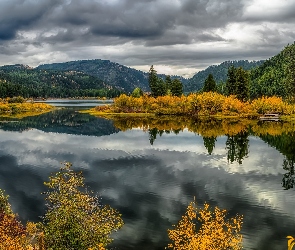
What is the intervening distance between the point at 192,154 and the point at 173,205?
39.2 metres

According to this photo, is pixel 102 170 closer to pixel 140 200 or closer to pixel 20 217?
pixel 140 200

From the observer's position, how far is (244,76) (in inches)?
7126

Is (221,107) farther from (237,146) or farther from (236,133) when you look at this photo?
(237,146)

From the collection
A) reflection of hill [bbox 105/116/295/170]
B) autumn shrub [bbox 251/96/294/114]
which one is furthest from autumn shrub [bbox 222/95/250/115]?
reflection of hill [bbox 105/116/295/170]

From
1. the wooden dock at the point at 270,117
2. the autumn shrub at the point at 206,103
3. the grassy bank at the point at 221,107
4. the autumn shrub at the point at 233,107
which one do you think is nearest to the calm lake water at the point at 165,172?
the wooden dock at the point at 270,117

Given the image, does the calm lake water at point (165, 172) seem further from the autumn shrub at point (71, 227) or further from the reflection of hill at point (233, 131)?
the autumn shrub at point (71, 227)

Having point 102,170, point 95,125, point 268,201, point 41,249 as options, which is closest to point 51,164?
point 102,170

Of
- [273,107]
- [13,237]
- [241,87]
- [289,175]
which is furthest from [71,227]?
[241,87]

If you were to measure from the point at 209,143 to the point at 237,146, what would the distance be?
362 inches

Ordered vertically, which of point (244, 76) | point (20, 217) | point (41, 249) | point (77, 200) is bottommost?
point (20, 217)

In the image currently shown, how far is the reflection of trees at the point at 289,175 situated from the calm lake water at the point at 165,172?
0.17 m

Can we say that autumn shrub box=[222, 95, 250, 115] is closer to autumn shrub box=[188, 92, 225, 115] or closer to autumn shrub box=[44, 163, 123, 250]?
autumn shrub box=[188, 92, 225, 115]

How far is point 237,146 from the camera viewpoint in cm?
9850

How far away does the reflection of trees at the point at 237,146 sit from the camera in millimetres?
86000
